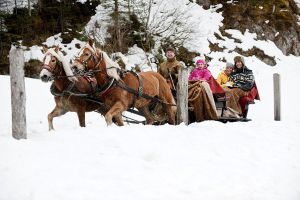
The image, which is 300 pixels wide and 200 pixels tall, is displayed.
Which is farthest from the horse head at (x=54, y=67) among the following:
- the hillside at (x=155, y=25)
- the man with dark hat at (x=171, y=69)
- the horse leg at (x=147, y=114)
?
the hillside at (x=155, y=25)

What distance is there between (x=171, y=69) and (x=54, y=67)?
10.5 ft

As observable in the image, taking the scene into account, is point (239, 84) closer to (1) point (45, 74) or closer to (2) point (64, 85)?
(2) point (64, 85)

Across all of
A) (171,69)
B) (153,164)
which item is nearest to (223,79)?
(171,69)

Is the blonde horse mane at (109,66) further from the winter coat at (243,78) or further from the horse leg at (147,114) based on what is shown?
the winter coat at (243,78)

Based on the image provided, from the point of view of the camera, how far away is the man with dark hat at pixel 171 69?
29.6ft

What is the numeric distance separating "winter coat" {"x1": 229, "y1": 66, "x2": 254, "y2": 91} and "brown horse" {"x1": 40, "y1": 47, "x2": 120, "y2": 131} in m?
3.90

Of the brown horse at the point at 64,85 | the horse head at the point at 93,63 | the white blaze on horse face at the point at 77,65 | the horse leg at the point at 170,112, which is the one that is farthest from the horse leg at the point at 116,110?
the horse leg at the point at 170,112

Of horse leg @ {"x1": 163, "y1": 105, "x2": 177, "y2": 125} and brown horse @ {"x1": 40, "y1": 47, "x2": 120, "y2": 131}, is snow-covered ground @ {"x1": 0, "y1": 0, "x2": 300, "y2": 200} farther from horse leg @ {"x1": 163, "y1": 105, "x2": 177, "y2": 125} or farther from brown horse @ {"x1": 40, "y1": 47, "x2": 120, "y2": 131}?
brown horse @ {"x1": 40, "y1": 47, "x2": 120, "y2": 131}

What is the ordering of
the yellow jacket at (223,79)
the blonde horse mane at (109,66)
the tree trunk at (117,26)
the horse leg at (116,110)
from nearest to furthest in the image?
the horse leg at (116,110), the blonde horse mane at (109,66), the yellow jacket at (223,79), the tree trunk at (117,26)

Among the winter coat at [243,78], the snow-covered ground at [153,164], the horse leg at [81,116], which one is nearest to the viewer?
the snow-covered ground at [153,164]

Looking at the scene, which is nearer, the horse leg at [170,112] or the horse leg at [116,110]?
the horse leg at [116,110]

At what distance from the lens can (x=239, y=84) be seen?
9469 millimetres

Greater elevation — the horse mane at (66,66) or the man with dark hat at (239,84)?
the horse mane at (66,66)

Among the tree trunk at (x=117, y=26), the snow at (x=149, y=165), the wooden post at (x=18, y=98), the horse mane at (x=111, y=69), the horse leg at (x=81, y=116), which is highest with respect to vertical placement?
the tree trunk at (x=117, y=26)
